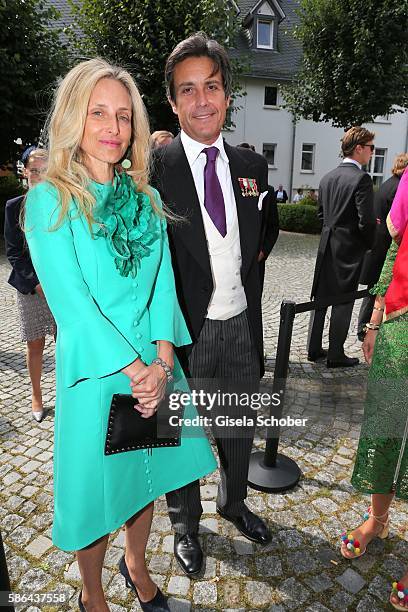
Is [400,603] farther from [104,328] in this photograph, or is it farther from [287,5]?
[287,5]

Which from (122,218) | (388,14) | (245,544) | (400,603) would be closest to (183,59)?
(122,218)

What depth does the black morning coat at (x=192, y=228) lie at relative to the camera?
210 cm

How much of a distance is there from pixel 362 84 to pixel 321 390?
1529 cm

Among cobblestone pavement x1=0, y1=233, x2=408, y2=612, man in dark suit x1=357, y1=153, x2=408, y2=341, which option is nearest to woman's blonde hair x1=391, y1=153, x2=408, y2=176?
man in dark suit x1=357, y1=153, x2=408, y2=341

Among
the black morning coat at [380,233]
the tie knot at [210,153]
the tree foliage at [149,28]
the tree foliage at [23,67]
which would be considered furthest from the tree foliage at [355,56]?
the tie knot at [210,153]

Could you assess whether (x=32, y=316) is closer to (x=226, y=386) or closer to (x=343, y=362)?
(x=226, y=386)

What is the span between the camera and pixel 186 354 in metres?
2.25

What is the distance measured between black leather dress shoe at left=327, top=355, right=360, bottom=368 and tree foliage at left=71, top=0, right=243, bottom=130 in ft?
32.7

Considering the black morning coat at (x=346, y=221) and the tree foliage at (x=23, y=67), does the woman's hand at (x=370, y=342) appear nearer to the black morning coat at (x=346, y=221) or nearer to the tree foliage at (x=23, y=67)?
the black morning coat at (x=346, y=221)

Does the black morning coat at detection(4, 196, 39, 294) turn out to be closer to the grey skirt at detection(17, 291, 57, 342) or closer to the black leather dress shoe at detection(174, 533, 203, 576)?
the grey skirt at detection(17, 291, 57, 342)

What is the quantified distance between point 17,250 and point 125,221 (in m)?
2.17

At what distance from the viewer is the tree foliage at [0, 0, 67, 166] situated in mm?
11797

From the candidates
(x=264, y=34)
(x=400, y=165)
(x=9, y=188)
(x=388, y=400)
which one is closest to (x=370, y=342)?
(x=388, y=400)

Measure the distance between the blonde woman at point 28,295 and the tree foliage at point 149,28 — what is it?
32.4 ft
